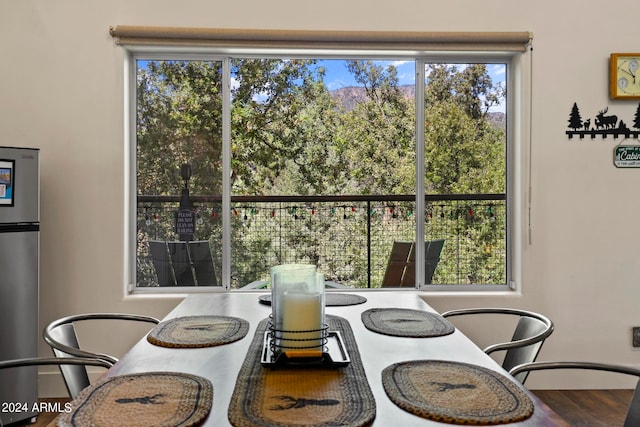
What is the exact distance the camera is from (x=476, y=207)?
3326 mm

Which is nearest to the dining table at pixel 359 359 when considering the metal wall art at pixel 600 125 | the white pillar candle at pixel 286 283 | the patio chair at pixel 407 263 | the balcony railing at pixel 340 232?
the white pillar candle at pixel 286 283

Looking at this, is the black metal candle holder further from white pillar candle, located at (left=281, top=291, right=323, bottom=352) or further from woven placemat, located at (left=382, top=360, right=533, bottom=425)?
woven placemat, located at (left=382, top=360, right=533, bottom=425)

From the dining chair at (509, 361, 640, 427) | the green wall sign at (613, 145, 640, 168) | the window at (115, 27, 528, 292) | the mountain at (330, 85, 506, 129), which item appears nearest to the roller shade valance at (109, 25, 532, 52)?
the window at (115, 27, 528, 292)

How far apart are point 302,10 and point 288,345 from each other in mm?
2337

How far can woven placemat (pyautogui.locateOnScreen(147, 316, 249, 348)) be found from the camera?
61.0 inches

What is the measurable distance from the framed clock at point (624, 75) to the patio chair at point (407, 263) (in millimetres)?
1392

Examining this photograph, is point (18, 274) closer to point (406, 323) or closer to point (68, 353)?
point (68, 353)

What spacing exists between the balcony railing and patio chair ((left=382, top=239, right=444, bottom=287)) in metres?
0.04

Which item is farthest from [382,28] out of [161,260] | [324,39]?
[161,260]

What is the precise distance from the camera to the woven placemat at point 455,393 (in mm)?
1028

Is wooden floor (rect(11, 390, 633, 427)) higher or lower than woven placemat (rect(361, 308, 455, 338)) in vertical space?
lower

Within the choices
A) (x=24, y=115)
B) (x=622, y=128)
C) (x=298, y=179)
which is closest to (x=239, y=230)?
(x=298, y=179)

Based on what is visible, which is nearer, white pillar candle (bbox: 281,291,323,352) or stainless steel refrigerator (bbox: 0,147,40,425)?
white pillar candle (bbox: 281,291,323,352)

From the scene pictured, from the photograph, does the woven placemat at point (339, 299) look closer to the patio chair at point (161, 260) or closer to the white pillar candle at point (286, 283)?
the white pillar candle at point (286, 283)
